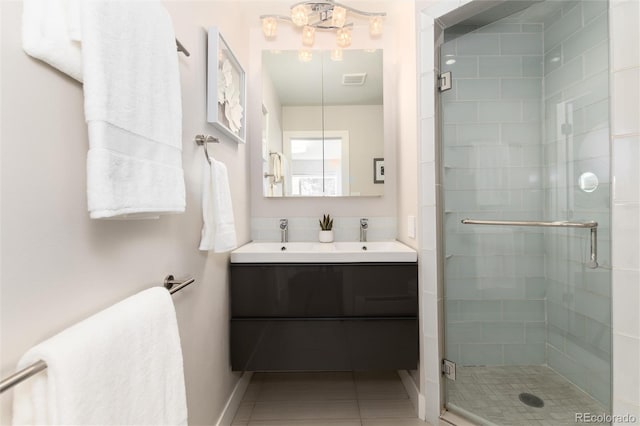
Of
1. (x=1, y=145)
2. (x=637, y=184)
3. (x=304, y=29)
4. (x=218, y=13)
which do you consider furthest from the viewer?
(x=304, y=29)

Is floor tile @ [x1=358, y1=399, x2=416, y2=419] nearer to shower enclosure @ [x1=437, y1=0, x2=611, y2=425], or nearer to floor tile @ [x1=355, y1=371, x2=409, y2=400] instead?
floor tile @ [x1=355, y1=371, x2=409, y2=400]

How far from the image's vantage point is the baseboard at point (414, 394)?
5.01 ft

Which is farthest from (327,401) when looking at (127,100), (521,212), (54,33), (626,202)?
(54,33)

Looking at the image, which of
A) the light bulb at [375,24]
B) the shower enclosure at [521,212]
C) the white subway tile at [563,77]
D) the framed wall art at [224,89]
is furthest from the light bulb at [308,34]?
the white subway tile at [563,77]

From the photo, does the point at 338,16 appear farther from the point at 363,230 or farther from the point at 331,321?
the point at 331,321

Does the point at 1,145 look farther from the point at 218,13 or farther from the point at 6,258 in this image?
the point at 218,13

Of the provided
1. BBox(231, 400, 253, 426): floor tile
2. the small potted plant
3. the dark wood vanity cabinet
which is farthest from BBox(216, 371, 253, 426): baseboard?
the small potted plant

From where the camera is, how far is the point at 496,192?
1.70 meters

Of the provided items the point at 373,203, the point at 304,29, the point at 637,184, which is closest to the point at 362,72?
the point at 304,29

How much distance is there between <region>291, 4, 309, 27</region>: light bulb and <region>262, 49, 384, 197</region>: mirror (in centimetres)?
19

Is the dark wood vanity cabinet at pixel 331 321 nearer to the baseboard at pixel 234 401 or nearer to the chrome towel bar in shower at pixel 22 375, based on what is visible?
the baseboard at pixel 234 401

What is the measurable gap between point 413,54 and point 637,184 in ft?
3.59

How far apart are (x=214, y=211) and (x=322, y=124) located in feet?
3.64

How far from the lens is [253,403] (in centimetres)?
166
